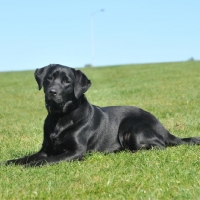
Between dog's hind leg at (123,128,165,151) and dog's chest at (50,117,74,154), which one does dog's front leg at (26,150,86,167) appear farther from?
dog's hind leg at (123,128,165,151)

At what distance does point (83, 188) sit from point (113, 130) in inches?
116

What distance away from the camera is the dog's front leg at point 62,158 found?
7.51 meters

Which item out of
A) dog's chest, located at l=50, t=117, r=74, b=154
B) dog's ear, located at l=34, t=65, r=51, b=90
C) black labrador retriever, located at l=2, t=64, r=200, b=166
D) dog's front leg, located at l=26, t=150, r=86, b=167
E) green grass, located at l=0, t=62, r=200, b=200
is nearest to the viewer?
green grass, located at l=0, t=62, r=200, b=200

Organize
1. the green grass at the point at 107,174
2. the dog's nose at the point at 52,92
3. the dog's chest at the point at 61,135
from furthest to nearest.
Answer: the dog's chest at the point at 61,135 < the dog's nose at the point at 52,92 < the green grass at the point at 107,174

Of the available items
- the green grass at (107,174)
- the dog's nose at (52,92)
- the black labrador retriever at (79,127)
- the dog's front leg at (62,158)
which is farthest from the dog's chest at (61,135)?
the dog's nose at (52,92)

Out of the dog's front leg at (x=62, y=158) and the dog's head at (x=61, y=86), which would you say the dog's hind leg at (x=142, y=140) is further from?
the dog's head at (x=61, y=86)

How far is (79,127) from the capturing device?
8.15 meters

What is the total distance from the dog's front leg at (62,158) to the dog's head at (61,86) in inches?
28.1

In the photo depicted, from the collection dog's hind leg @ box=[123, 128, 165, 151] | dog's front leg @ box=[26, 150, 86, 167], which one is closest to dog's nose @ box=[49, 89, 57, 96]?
dog's front leg @ box=[26, 150, 86, 167]

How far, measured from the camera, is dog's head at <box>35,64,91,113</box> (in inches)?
303

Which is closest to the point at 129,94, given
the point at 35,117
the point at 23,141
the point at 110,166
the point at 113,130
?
the point at 35,117

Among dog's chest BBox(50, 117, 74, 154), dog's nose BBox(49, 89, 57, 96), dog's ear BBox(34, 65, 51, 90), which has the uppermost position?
dog's ear BBox(34, 65, 51, 90)

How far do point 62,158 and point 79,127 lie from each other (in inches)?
28.6

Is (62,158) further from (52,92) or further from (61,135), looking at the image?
(52,92)
